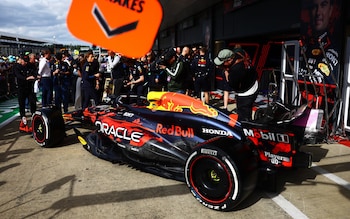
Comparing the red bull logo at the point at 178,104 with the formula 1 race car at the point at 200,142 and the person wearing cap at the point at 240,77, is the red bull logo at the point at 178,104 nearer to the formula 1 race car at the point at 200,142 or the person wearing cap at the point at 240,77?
the formula 1 race car at the point at 200,142

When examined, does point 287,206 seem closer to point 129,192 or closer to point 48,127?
point 129,192

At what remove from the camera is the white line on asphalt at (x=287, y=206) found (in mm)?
2945

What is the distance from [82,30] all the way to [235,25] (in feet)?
36.3

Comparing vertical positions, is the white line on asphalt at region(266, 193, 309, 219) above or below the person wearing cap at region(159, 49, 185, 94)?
below

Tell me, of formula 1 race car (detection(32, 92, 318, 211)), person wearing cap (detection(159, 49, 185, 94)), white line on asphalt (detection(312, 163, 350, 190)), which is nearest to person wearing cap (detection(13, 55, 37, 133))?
formula 1 race car (detection(32, 92, 318, 211))

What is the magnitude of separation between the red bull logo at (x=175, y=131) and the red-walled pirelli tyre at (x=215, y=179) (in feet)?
2.02

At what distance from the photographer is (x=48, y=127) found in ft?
16.9

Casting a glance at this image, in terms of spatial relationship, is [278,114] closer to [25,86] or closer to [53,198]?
[53,198]

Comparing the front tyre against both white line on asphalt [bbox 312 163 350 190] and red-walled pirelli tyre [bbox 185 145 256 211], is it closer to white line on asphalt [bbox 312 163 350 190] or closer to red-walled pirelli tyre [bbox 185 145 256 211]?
red-walled pirelli tyre [bbox 185 145 256 211]

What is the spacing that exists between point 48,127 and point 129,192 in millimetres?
2361

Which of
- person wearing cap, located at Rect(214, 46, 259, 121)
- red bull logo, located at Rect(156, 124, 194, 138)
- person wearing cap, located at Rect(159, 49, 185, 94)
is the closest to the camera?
red bull logo, located at Rect(156, 124, 194, 138)

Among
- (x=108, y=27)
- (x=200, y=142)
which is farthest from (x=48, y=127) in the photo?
(x=108, y=27)

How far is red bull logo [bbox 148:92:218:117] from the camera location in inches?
155

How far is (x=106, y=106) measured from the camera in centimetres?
580
